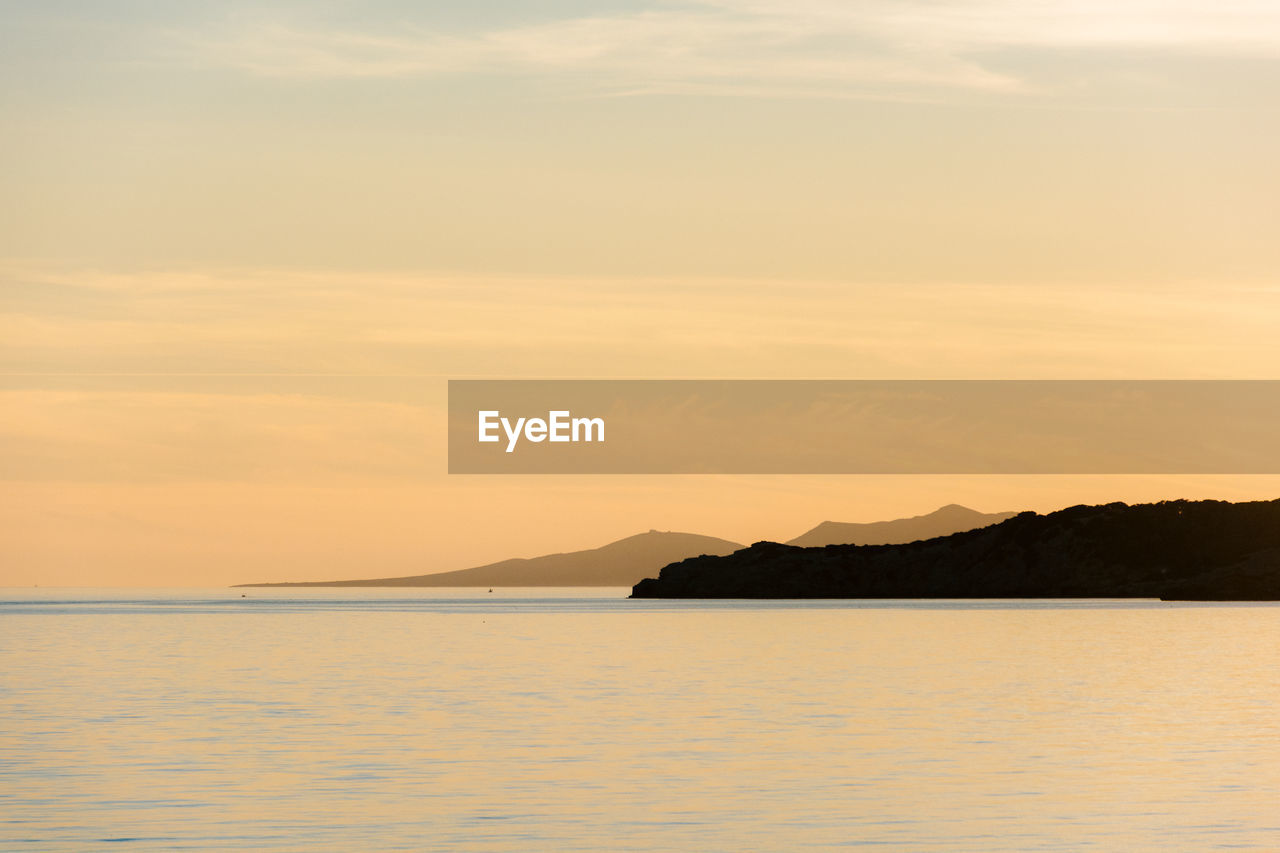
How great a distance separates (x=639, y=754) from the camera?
50188 millimetres

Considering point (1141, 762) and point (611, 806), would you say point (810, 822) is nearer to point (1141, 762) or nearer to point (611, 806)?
point (611, 806)

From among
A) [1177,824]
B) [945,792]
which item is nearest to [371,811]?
[945,792]

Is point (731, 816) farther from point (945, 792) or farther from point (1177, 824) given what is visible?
point (1177, 824)

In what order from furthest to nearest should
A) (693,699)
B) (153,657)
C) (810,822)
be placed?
(153,657), (693,699), (810,822)

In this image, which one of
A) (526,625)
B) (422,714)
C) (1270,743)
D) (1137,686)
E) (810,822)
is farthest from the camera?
(526,625)

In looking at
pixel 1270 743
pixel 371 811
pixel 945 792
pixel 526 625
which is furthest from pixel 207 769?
pixel 526 625

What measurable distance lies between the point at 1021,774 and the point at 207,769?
21551mm

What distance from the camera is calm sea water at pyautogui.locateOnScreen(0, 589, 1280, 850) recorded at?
122 feet

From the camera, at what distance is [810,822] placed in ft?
125

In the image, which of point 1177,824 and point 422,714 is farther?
point 422,714

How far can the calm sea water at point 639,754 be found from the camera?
3706 centimetres

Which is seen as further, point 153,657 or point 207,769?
point 153,657

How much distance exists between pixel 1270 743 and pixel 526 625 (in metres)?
135

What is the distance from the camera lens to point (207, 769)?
46844 millimetres
